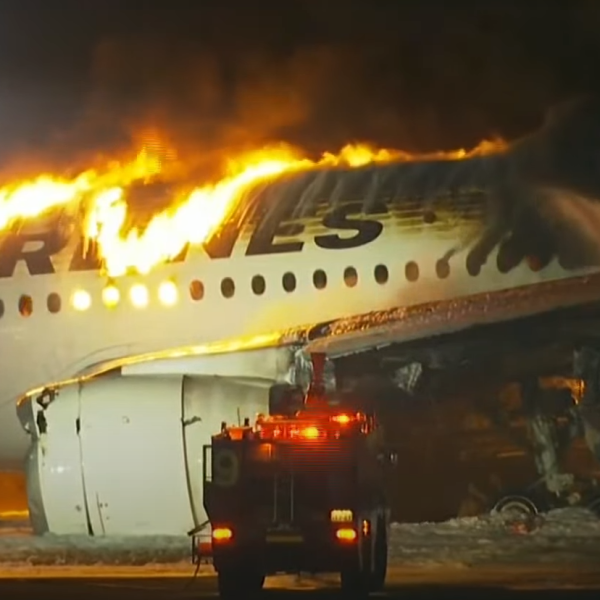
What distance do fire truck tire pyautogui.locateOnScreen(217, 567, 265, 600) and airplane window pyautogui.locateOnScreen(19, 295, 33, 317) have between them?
18.2ft

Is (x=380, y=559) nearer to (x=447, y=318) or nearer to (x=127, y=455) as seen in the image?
(x=127, y=455)

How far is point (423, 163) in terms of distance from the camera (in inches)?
693

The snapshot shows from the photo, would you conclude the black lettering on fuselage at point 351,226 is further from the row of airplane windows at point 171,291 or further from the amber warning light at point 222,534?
the amber warning light at point 222,534

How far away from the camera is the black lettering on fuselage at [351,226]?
1647cm

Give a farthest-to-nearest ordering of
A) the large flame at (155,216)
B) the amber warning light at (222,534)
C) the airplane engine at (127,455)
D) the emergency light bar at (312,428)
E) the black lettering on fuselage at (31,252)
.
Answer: the black lettering on fuselage at (31,252)
the large flame at (155,216)
the airplane engine at (127,455)
the emergency light bar at (312,428)
the amber warning light at (222,534)

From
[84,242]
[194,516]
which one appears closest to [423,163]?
[84,242]

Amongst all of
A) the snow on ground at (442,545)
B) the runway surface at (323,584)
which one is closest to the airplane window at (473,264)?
the snow on ground at (442,545)

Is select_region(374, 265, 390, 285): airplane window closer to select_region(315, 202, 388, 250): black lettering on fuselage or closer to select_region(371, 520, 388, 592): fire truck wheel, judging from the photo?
select_region(315, 202, 388, 250): black lettering on fuselage

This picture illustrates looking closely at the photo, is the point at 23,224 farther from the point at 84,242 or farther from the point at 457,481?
the point at 457,481

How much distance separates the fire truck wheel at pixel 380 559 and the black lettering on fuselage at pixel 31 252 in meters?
5.56

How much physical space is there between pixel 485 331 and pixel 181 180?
4.36 metres

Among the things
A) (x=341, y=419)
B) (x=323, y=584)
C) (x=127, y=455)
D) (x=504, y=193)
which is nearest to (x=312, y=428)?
(x=341, y=419)

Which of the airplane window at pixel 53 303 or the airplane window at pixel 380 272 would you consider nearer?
the airplane window at pixel 380 272

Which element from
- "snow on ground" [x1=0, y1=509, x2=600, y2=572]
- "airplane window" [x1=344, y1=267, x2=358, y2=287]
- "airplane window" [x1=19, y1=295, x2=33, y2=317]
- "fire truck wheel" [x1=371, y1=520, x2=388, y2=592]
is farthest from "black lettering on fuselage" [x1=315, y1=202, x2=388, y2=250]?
"fire truck wheel" [x1=371, y1=520, x2=388, y2=592]
